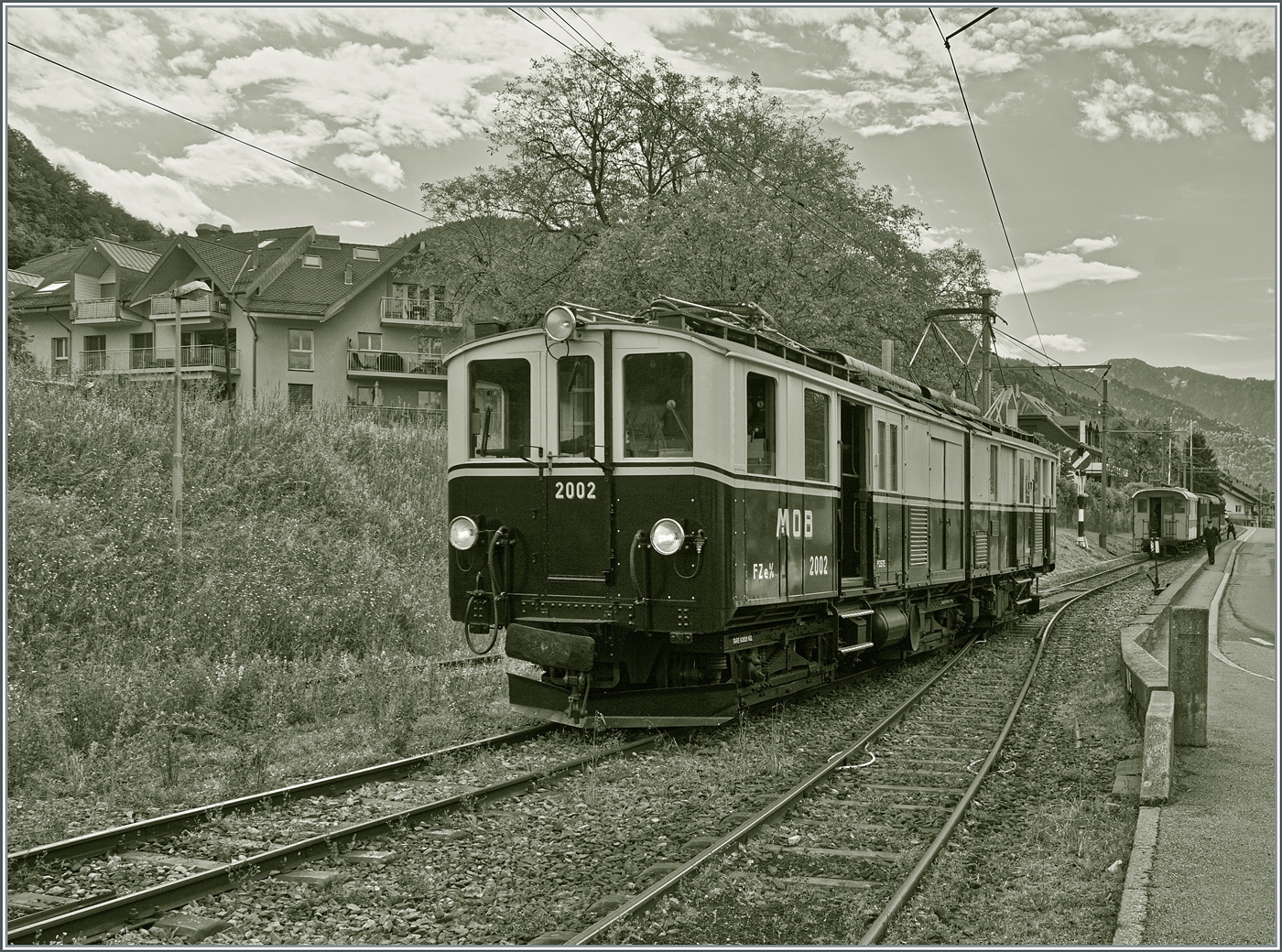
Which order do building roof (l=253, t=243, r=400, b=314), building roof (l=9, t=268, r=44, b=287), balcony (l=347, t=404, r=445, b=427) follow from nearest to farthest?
balcony (l=347, t=404, r=445, b=427), building roof (l=253, t=243, r=400, b=314), building roof (l=9, t=268, r=44, b=287)

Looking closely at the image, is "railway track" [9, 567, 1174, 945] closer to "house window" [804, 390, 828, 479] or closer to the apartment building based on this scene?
"house window" [804, 390, 828, 479]

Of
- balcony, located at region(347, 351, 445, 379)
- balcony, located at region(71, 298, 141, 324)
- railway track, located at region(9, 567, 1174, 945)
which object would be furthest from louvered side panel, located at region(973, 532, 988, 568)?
balcony, located at region(71, 298, 141, 324)

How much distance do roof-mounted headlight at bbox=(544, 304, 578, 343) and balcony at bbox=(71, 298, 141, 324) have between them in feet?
117

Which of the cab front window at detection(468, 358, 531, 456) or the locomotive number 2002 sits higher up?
the cab front window at detection(468, 358, 531, 456)

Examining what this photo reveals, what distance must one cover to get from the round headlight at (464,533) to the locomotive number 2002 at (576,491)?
870 millimetres

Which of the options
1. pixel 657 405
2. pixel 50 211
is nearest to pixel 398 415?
pixel 657 405

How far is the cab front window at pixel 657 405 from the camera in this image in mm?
8906

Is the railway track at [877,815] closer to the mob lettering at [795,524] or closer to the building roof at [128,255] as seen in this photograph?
the mob lettering at [795,524]

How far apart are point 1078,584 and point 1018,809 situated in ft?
85.4

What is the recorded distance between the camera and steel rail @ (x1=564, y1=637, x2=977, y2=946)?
199 inches

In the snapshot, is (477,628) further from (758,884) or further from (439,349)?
(439,349)

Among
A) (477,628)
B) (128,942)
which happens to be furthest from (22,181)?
(128,942)

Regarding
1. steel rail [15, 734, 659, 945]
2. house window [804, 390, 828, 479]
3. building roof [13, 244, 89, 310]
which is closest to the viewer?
steel rail [15, 734, 659, 945]

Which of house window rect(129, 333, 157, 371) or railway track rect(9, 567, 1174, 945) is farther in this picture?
house window rect(129, 333, 157, 371)
